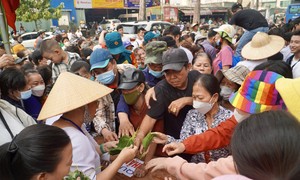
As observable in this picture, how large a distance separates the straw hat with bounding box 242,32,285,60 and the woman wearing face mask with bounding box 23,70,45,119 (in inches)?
103

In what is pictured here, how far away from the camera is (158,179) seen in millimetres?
1725

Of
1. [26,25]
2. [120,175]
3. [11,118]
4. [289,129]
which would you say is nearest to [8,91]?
Result: [11,118]

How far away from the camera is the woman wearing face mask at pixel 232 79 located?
256cm

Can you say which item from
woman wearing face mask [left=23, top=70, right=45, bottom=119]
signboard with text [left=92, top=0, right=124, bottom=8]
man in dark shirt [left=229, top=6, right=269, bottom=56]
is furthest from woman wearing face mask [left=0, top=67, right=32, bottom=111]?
signboard with text [left=92, top=0, right=124, bottom=8]

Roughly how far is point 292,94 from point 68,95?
1298 millimetres

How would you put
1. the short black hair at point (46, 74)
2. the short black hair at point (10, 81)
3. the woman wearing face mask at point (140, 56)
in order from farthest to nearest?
the woman wearing face mask at point (140, 56)
the short black hair at point (46, 74)
the short black hair at point (10, 81)

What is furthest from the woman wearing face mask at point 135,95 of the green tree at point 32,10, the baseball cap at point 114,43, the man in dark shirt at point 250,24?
the green tree at point 32,10

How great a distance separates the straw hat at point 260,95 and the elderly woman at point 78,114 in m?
0.79

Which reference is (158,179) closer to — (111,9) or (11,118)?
(11,118)

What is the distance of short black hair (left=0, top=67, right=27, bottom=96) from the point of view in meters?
2.69

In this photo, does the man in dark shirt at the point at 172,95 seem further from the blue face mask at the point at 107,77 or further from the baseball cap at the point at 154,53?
the blue face mask at the point at 107,77

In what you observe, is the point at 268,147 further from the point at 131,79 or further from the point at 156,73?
the point at 156,73

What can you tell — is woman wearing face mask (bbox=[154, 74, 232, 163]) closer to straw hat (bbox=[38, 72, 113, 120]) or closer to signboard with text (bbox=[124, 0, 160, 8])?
straw hat (bbox=[38, 72, 113, 120])

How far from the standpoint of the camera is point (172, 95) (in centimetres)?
228
